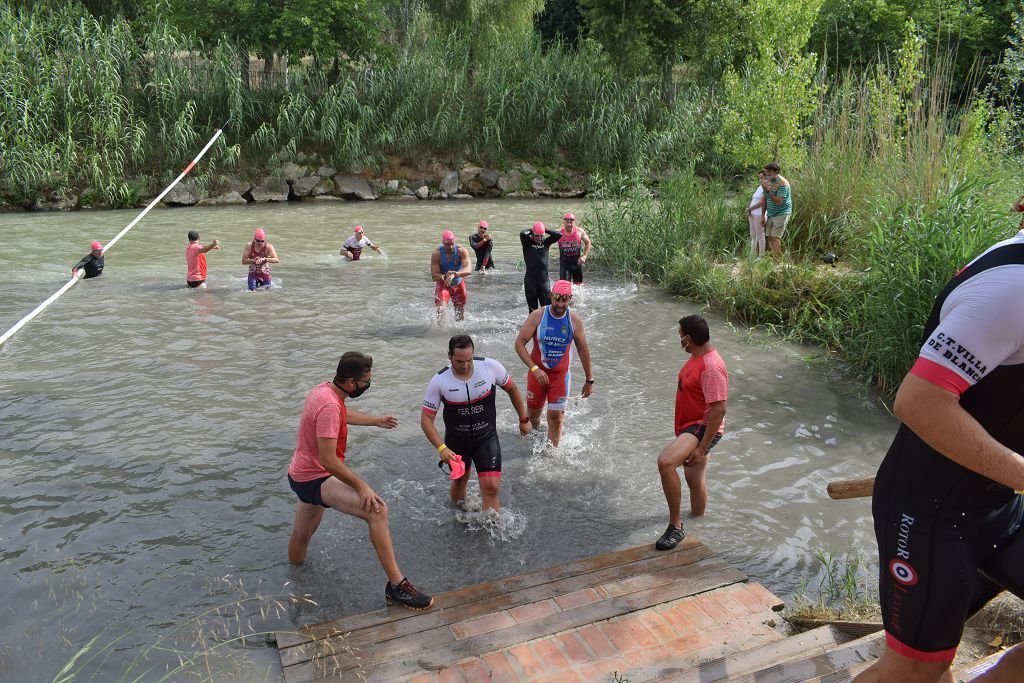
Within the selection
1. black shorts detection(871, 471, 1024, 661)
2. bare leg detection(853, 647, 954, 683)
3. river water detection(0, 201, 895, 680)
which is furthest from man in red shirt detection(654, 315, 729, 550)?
black shorts detection(871, 471, 1024, 661)

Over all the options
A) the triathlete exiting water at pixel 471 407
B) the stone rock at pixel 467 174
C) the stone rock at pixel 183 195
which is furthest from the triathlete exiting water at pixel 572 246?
the stone rock at pixel 183 195

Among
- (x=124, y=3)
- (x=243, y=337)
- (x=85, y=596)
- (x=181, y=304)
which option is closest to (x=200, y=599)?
(x=85, y=596)

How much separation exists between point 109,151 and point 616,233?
52.6 feet

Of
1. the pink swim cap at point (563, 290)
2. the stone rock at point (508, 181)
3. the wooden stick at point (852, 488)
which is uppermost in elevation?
the stone rock at point (508, 181)

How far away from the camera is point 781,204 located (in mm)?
13188

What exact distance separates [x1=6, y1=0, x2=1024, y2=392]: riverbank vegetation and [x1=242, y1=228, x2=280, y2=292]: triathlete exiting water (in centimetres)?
632

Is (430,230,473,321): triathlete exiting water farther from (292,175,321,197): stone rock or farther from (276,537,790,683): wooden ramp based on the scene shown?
(292,175,321,197): stone rock

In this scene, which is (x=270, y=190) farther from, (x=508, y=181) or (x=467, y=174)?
(x=508, y=181)

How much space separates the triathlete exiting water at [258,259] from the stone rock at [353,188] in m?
12.0

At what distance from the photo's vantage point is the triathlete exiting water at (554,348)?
7.53 meters

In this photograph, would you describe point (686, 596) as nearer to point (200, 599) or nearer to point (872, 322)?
point (200, 599)

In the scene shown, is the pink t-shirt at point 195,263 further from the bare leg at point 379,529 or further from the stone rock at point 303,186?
the stone rock at point 303,186

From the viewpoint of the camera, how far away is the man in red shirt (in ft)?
19.2

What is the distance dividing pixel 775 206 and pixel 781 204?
4.4 inches
